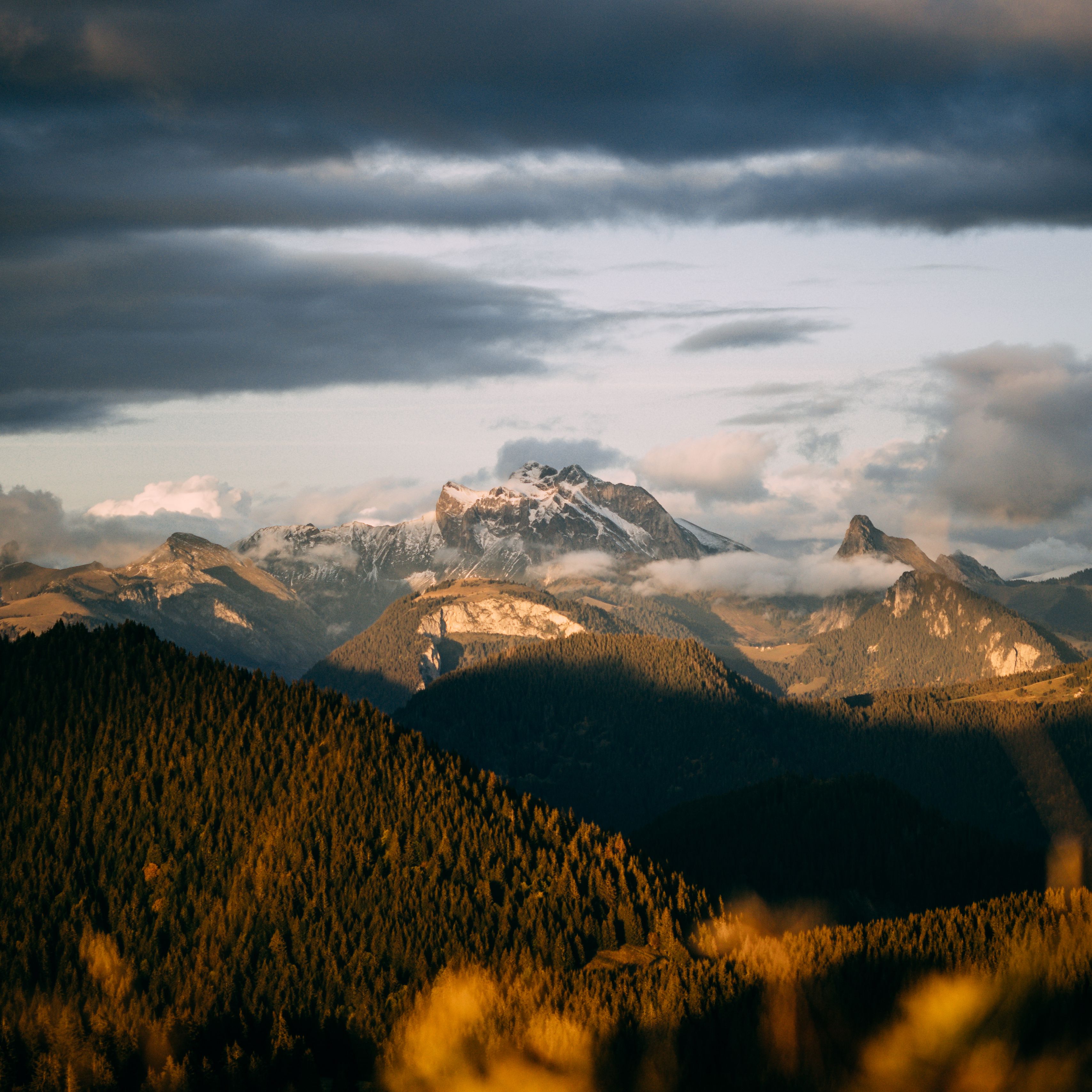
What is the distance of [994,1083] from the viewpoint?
190125mm

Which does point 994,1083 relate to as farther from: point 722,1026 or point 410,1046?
point 410,1046

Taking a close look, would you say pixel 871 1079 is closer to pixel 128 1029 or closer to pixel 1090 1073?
pixel 1090 1073

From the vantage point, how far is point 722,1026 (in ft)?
650

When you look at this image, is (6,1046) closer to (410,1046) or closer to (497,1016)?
(410,1046)

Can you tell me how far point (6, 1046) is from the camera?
180 meters

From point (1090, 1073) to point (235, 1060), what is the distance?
119335 mm

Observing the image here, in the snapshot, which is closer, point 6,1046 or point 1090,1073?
point 6,1046

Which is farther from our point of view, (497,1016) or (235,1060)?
(497,1016)

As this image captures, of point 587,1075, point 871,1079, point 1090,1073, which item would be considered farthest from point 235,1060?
point 1090,1073

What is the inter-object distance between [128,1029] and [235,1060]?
18687 mm

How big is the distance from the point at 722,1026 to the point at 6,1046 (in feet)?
323

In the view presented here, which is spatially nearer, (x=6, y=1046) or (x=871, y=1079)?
(x=6, y=1046)

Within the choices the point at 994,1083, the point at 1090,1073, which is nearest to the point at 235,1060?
the point at 994,1083

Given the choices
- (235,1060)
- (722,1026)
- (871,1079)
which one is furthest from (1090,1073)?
(235,1060)
